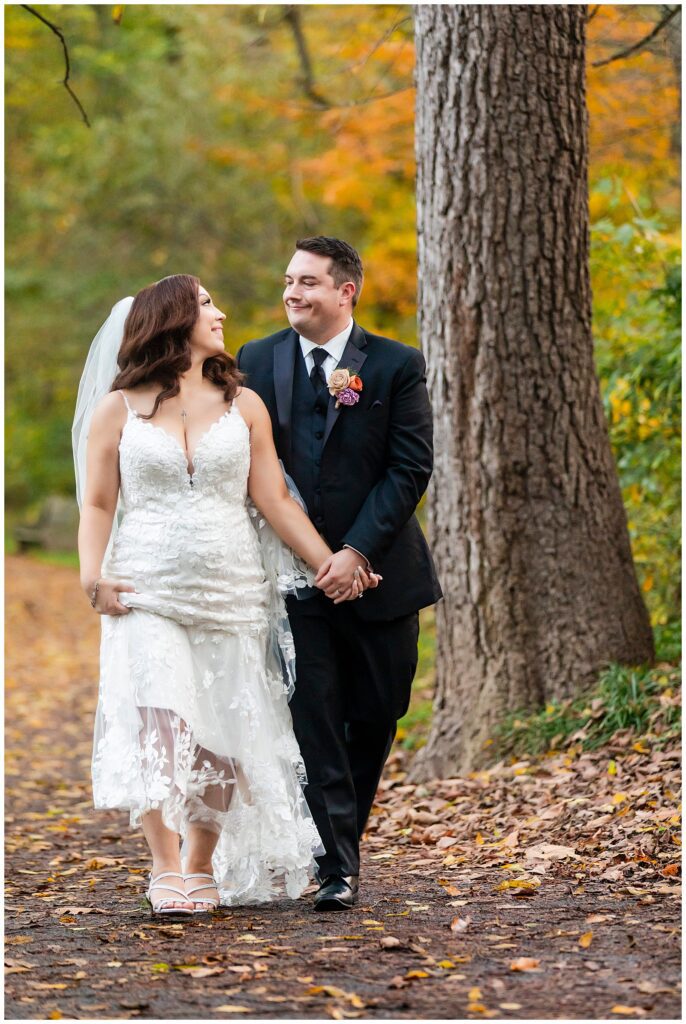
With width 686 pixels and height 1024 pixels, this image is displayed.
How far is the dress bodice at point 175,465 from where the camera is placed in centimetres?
420

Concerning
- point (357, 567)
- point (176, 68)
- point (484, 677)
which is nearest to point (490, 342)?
point (484, 677)

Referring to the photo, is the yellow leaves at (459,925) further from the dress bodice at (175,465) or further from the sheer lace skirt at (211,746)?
the dress bodice at (175,465)

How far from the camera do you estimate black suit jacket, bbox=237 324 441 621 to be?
4410 millimetres

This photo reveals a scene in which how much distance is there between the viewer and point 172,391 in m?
4.29

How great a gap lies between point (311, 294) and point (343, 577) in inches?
38.7

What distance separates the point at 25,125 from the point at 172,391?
19020 mm

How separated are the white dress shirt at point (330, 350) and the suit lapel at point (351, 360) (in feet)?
0.06

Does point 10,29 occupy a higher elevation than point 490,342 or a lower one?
higher


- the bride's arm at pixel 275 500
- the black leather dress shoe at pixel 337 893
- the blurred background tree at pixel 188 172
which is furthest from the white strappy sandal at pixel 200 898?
the blurred background tree at pixel 188 172

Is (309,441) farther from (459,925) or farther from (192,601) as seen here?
(459,925)

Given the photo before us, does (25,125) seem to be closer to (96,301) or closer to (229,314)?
(96,301)

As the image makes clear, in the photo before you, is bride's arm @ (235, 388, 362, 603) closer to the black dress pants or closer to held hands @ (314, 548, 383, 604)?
held hands @ (314, 548, 383, 604)

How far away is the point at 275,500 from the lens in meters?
4.36

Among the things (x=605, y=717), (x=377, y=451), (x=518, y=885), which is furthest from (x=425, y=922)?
(x=605, y=717)
